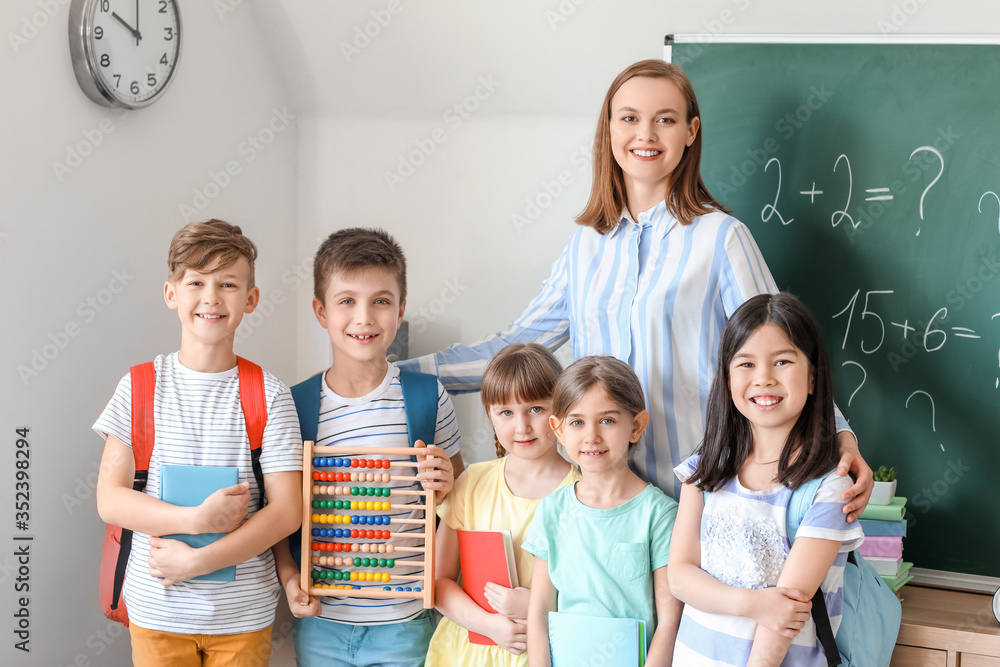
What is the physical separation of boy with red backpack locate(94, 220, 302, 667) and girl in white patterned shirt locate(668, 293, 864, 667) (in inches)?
33.1

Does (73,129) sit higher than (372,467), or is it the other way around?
(73,129)

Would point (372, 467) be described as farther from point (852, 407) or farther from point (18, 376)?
point (852, 407)

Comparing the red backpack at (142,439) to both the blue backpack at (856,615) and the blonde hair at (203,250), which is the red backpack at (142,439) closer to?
the blonde hair at (203,250)

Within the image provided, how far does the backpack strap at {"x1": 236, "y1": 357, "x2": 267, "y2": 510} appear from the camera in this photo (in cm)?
177

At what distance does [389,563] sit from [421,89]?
5.15ft

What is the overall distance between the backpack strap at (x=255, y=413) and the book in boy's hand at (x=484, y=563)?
0.45 metres

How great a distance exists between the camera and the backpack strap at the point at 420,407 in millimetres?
1892

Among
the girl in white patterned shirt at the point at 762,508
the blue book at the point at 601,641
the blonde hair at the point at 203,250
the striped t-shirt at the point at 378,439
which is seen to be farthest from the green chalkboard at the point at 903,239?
the blonde hair at the point at 203,250

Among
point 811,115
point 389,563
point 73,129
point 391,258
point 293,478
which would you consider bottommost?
point 389,563

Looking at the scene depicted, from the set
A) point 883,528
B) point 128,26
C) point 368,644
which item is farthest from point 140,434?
point 883,528

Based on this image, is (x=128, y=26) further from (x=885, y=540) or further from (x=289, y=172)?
(x=885, y=540)

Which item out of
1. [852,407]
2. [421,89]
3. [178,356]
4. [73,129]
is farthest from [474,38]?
[852,407]

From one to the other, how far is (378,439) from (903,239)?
4.71 feet

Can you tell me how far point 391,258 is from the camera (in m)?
1.92
